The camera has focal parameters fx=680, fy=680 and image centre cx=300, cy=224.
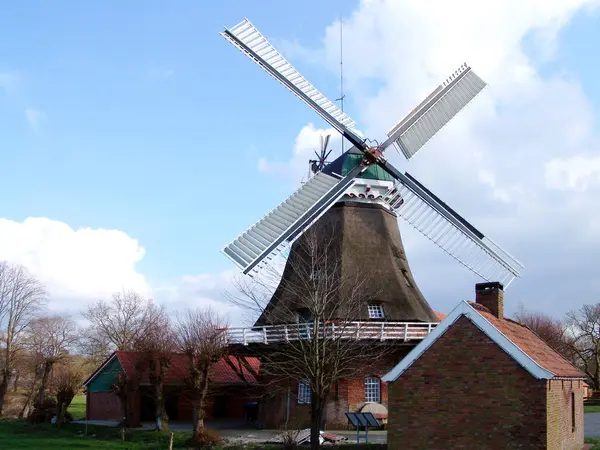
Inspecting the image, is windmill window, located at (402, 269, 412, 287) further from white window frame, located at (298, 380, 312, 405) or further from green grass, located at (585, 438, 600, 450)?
green grass, located at (585, 438, 600, 450)

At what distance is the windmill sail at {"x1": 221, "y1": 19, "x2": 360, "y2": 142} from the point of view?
72.5 feet

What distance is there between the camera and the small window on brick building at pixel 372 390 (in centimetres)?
2230

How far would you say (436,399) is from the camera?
13.1 meters

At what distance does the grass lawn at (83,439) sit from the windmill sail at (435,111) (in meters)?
11.4

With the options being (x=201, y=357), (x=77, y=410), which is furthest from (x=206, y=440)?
(x=77, y=410)

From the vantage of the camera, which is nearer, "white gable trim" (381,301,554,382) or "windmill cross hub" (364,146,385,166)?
"white gable trim" (381,301,554,382)

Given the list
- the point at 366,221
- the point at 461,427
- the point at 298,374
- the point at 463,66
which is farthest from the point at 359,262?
the point at 461,427

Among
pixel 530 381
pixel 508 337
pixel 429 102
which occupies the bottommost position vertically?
pixel 530 381

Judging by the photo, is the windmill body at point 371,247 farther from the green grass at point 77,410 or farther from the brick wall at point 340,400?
the green grass at point 77,410

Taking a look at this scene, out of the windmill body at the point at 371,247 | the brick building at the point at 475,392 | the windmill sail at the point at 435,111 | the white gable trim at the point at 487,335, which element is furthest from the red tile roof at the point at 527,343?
the windmill sail at the point at 435,111

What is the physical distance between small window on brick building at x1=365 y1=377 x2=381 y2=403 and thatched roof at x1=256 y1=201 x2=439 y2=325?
223 cm

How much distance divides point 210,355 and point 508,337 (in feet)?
38.6

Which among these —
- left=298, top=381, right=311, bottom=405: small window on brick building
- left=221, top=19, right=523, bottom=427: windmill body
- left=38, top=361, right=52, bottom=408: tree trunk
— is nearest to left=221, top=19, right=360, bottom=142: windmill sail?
left=221, top=19, right=523, bottom=427: windmill body

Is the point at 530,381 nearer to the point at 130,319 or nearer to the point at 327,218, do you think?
the point at 327,218
